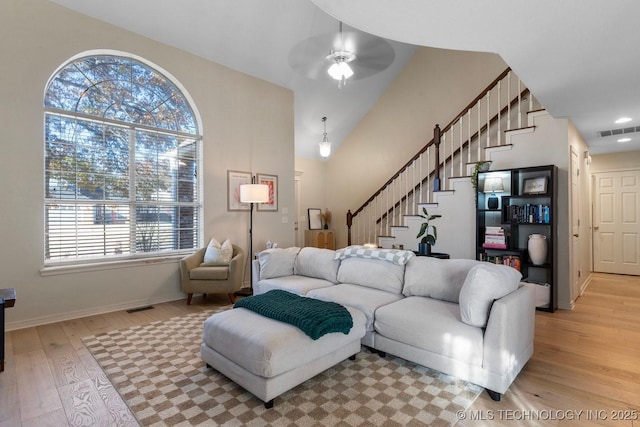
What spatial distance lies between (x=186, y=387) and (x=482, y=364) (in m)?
2.02

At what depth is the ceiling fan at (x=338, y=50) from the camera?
512 cm

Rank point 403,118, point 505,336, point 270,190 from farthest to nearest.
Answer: point 403,118 < point 270,190 < point 505,336

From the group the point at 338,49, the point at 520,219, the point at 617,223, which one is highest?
the point at 338,49

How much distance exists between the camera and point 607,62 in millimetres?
2615

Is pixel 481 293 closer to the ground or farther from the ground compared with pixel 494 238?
closer to the ground

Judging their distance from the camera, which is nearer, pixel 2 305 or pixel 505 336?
pixel 505 336

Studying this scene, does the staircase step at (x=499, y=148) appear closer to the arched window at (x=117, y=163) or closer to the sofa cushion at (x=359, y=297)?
the sofa cushion at (x=359, y=297)

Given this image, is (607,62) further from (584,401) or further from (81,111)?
(81,111)

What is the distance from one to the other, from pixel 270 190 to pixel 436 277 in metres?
3.49

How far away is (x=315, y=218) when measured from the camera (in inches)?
306

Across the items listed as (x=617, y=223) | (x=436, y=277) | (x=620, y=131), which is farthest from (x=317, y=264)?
(x=617, y=223)

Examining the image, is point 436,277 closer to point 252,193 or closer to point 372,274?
point 372,274

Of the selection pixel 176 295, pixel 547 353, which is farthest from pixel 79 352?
pixel 547 353

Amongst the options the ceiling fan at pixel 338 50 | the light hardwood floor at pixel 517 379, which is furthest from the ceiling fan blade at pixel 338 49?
the light hardwood floor at pixel 517 379
